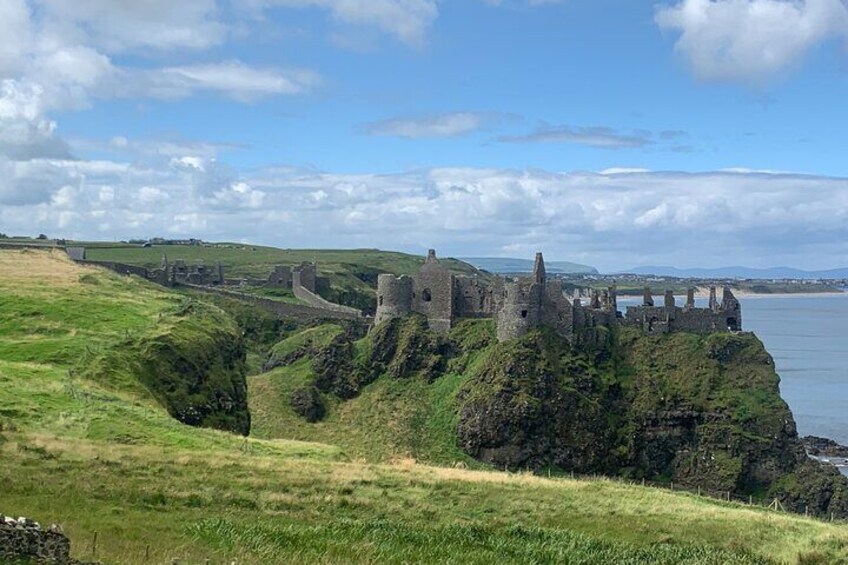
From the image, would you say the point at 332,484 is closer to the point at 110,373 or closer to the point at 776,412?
the point at 110,373

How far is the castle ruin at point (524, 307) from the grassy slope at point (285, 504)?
25.3 meters

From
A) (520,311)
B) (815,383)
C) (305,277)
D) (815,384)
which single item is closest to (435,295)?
(520,311)

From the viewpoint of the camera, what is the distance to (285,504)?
2638 centimetres

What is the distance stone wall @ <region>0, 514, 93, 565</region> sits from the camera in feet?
49.7

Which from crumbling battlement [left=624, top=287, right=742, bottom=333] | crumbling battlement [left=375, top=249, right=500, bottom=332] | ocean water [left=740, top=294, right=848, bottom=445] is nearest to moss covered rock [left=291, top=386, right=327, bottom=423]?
crumbling battlement [left=375, top=249, right=500, bottom=332]

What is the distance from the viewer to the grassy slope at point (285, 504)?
21.4 metres

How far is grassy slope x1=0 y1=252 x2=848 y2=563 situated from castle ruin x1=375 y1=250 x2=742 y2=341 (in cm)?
2528

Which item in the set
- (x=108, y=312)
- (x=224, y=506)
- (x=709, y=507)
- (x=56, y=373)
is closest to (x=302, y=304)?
(x=108, y=312)

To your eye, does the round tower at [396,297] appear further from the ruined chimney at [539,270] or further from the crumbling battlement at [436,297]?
the ruined chimney at [539,270]

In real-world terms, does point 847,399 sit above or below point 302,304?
below

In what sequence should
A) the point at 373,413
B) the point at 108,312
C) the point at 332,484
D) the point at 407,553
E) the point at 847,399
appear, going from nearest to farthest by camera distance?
1. the point at 407,553
2. the point at 332,484
3. the point at 108,312
4. the point at 373,413
5. the point at 847,399

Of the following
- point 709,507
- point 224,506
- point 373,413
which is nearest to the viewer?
point 224,506

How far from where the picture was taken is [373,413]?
6412cm

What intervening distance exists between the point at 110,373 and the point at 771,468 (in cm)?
4022
